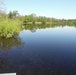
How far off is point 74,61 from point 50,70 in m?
3.12

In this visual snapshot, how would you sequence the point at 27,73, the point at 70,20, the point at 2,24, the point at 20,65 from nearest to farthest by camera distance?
the point at 27,73 < the point at 20,65 < the point at 2,24 < the point at 70,20

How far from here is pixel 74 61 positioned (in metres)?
12.4

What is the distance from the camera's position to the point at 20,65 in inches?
428

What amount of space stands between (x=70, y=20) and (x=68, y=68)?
147 m

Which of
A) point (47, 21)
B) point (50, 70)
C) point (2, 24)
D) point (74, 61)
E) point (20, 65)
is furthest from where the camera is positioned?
point (47, 21)

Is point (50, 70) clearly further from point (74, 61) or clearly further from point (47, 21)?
point (47, 21)

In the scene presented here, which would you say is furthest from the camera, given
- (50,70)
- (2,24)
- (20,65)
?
(2,24)

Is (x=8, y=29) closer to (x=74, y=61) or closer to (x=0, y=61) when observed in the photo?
(x=0, y=61)

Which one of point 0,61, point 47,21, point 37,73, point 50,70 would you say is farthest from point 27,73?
point 47,21

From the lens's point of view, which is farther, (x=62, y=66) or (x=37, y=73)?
(x=62, y=66)

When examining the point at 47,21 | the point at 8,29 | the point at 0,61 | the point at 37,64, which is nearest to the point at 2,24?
the point at 8,29

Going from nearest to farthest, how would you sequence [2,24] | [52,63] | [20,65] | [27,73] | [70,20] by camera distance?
[27,73] < [20,65] < [52,63] < [2,24] < [70,20]

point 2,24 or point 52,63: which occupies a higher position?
point 2,24

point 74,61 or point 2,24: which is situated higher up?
point 2,24
